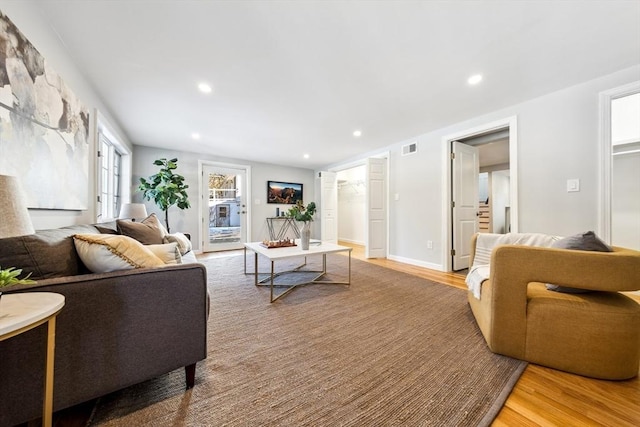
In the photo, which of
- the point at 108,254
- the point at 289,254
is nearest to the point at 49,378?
the point at 108,254

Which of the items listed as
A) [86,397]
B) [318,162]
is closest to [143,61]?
[86,397]

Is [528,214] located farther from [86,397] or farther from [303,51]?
[86,397]

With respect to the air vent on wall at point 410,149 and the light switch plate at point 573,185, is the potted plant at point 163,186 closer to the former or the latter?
the air vent on wall at point 410,149

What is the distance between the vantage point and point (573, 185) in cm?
227

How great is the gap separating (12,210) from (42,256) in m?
0.50

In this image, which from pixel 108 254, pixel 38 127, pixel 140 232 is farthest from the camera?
pixel 140 232

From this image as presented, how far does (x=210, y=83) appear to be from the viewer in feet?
7.20

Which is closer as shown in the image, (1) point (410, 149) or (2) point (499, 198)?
(1) point (410, 149)

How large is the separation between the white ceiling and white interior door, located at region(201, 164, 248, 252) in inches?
81.1

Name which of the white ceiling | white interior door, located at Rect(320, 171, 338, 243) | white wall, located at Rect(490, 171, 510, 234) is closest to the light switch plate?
the white ceiling

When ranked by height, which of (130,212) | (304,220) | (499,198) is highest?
(499,198)

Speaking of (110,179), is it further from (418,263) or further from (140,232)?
(418,263)

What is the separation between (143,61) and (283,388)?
106 inches

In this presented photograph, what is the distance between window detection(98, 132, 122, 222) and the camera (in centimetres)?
297
